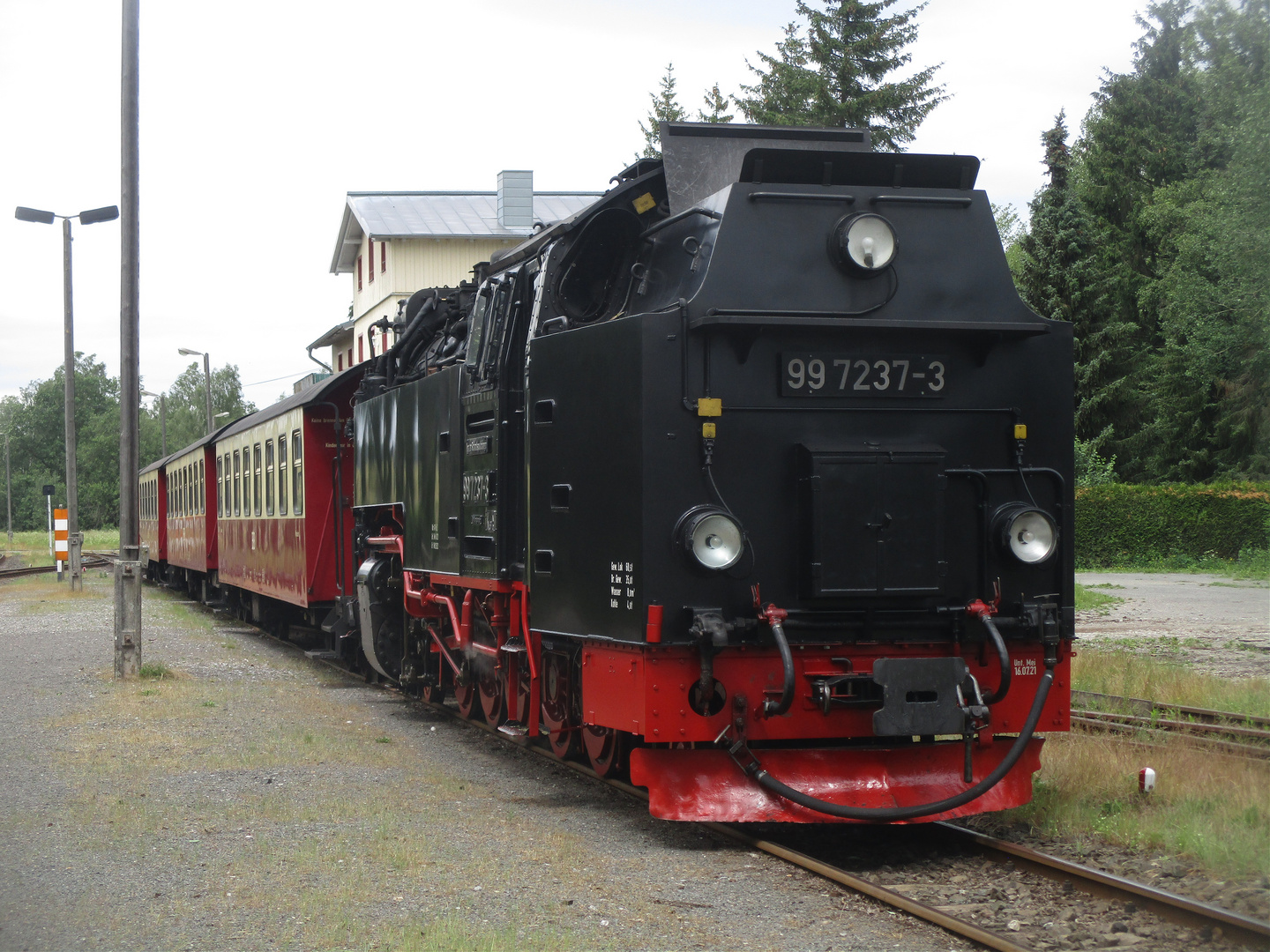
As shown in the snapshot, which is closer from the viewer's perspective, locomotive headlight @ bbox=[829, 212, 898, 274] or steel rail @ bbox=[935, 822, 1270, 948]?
steel rail @ bbox=[935, 822, 1270, 948]

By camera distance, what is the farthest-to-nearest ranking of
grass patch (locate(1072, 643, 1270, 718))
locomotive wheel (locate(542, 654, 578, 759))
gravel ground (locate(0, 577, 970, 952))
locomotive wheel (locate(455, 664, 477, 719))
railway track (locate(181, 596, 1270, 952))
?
grass patch (locate(1072, 643, 1270, 718)), locomotive wheel (locate(455, 664, 477, 719)), locomotive wheel (locate(542, 654, 578, 759)), gravel ground (locate(0, 577, 970, 952)), railway track (locate(181, 596, 1270, 952))

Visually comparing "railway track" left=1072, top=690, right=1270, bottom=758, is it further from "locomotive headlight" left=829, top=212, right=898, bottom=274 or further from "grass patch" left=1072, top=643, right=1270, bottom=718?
"locomotive headlight" left=829, top=212, right=898, bottom=274

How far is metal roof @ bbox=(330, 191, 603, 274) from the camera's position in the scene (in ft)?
137

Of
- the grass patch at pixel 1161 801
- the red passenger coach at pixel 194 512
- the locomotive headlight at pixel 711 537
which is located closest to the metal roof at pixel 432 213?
the red passenger coach at pixel 194 512

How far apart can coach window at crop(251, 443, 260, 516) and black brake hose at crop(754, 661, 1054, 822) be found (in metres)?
13.8

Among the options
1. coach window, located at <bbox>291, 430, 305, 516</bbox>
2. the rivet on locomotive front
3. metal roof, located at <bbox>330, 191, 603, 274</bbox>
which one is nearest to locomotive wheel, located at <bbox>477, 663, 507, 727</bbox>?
the rivet on locomotive front

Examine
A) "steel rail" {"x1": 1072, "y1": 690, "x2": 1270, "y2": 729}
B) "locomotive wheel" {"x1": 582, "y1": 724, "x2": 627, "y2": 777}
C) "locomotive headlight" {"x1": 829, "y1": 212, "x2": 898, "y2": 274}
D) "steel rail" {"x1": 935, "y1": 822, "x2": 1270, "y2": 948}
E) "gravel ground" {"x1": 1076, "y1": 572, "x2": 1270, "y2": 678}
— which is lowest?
"gravel ground" {"x1": 1076, "y1": 572, "x2": 1270, "y2": 678}

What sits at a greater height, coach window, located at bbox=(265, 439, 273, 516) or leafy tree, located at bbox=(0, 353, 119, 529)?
leafy tree, located at bbox=(0, 353, 119, 529)

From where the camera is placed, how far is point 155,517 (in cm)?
→ 3638

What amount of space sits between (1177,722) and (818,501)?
4932 mm

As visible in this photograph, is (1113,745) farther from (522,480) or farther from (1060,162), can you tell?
(1060,162)

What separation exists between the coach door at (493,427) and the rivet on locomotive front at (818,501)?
2.91ft

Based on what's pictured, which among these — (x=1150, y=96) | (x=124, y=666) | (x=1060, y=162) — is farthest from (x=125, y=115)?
(x=1150, y=96)

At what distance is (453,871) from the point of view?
5809 millimetres
